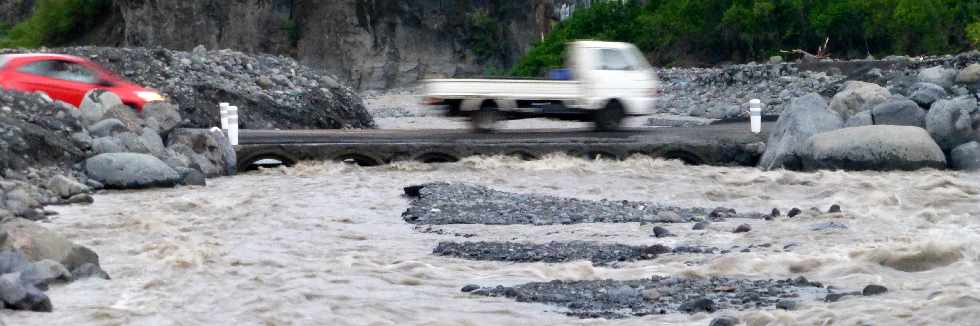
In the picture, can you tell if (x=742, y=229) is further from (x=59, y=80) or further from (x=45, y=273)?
(x=59, y=80)

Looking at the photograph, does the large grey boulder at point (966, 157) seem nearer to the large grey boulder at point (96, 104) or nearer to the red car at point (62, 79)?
the large grey boulder at point (96, 104)

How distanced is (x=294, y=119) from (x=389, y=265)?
73.3 ft

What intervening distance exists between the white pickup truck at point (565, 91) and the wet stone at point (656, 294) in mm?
14536

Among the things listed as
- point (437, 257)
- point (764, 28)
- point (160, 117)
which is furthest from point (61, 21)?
point (437, 257)

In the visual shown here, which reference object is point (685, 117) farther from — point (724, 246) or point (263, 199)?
point (724, 246)

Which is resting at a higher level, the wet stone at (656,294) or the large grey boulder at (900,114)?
→ the large grey boulder at (900,114)

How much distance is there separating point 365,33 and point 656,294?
56031 millimetres

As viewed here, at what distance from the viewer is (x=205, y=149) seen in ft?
75.8

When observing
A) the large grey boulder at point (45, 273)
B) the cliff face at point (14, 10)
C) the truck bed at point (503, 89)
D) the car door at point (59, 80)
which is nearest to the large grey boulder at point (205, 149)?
the car door at point (59, 80)

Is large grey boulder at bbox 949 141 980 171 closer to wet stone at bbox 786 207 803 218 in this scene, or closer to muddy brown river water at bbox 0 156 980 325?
muddy brown river water at bbox 0 156 980 325

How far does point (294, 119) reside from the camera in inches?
1363

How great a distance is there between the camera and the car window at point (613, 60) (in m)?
26.3

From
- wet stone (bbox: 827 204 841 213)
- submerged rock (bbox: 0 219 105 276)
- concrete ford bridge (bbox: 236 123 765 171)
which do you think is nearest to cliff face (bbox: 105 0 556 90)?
concrete ford bridge (bbox: 236 123 765 171)

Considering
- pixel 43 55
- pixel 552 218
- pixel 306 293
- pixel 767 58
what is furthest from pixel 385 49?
pixel 306 293
